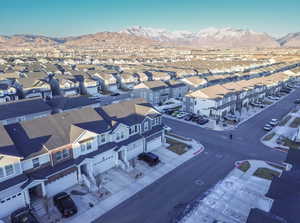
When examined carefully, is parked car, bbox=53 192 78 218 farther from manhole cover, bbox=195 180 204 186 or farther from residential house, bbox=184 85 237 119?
residential house, bbox=184 85 237 119

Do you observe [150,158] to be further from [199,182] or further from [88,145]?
[88,145]

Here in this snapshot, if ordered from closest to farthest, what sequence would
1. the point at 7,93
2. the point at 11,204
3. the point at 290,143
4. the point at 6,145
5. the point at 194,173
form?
the point at 11,204, the point at 6,145, the point at 194,173, the point at 290,143, the point at 7,93

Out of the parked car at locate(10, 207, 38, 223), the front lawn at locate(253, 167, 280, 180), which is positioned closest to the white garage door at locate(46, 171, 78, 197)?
the parked car at locate(10, 207, 38, 223)

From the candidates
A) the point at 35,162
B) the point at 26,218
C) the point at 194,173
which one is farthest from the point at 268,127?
the point at 26,218

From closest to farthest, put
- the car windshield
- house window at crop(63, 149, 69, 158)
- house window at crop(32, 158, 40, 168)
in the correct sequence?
the car windshield → house window at crop(32, 158, 40, 168) → house window at crop(63, 149, 69, 158)

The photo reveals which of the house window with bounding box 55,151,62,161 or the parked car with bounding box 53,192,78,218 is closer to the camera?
the parked car with bounding box 53,192,78,218

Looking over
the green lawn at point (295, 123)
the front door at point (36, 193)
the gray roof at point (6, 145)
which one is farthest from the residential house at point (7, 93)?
the green lawn at point (295, 123)
